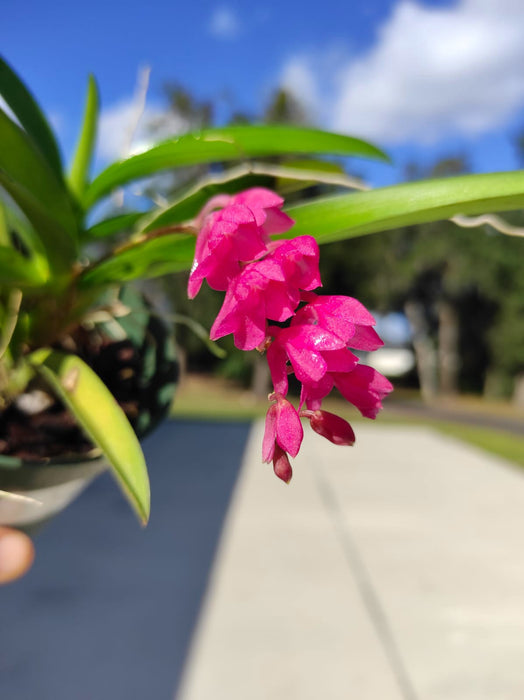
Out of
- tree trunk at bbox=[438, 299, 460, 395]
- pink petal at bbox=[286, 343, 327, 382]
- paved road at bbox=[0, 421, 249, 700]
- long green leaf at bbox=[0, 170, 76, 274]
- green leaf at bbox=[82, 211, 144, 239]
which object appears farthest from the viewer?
tree trunk at bbox=[438, 299, 460, 395]

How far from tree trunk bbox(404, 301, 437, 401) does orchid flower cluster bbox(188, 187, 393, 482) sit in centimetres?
1550

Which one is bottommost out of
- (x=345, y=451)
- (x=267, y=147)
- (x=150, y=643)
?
(x=345, y=451)

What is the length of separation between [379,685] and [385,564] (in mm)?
868

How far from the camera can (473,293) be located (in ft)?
48.9

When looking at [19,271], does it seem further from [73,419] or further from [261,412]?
[261,412]

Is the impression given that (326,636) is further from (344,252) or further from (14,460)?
(344,252)

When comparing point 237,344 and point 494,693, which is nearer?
point 237,344

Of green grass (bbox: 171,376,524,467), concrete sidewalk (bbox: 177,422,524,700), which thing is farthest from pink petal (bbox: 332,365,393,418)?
green grass (bbox: 171,376,524,467)

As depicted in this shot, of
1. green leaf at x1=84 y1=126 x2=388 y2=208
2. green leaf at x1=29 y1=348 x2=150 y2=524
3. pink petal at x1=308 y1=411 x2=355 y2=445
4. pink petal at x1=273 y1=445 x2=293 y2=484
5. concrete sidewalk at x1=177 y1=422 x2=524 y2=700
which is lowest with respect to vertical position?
concrete sidewalk at x1=177 y1=422 x2=524 y2=700

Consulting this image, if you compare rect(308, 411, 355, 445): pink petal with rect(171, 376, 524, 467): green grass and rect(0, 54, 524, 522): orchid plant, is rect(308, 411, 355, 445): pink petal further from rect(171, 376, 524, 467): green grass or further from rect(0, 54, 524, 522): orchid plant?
rect(171, 376, 524, 467): green grass

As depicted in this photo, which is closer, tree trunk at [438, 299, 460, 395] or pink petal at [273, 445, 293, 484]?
pink petal at [273, 445, 293, 484]

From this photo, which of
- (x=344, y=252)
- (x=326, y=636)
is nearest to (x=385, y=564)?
(x=326, y=636)

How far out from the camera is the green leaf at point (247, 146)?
41 centimetres

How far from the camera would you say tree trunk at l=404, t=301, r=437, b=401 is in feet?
50.5
